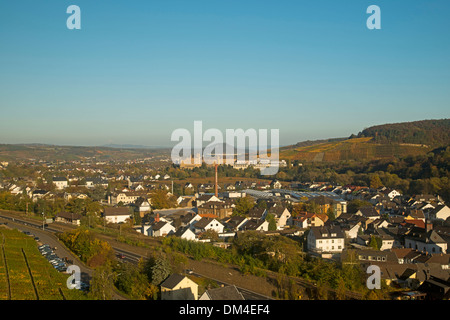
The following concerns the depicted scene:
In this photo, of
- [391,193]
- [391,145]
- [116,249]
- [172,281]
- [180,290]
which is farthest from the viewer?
[391,145]

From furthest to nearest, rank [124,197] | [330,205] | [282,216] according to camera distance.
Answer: [124,197] → [330,205] → [282,216]

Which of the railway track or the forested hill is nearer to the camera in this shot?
the railway track

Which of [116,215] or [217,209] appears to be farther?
[217,209]

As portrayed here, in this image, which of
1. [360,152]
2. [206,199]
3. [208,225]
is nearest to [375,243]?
[208,225]

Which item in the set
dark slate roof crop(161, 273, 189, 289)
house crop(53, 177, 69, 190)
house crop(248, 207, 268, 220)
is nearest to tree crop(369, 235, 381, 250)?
house crop(248, 207, 268, 220)

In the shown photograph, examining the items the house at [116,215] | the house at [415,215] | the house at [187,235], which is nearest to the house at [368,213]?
the house at [415,215]

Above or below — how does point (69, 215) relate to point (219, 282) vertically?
above

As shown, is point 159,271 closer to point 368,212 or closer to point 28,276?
point 28,276

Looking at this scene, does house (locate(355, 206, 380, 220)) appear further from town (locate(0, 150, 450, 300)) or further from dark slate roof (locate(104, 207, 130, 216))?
dark slate roof (locate(104, 207, 130, 216))
